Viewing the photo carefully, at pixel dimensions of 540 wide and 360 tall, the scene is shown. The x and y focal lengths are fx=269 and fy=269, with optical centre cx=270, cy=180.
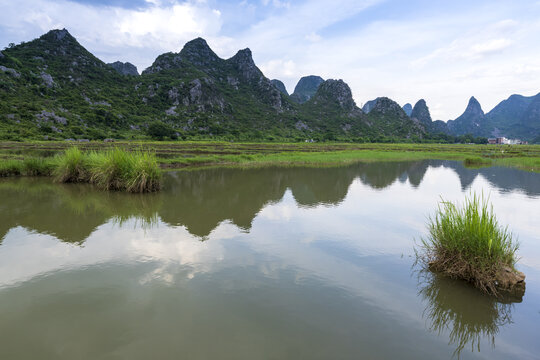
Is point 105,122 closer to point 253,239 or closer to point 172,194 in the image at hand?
point 172,194

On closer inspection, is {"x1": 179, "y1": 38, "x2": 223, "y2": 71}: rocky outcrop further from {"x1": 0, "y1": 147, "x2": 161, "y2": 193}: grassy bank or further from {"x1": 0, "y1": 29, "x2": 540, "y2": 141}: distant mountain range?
{"x1": 0, "y1": 147, "x2": 161, "y2": 193}: grassy bank

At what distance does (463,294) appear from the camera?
480 cm

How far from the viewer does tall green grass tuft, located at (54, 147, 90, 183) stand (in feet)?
49.2

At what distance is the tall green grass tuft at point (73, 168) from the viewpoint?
14984mm

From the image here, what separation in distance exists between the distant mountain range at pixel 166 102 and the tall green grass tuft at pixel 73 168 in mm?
42257

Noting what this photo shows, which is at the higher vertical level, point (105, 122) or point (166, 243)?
point (105, 122)

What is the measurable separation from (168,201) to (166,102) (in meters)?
105

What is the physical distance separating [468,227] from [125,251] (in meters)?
7.45

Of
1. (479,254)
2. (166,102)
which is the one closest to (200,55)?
(166,102)

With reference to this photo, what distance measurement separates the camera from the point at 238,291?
4715 millimetres

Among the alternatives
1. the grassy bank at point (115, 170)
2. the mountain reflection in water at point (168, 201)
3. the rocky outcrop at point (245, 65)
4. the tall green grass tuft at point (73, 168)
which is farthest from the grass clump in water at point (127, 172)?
the rocky outcrop at point (245, 65)

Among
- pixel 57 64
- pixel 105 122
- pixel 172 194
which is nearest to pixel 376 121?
pixel 105 122

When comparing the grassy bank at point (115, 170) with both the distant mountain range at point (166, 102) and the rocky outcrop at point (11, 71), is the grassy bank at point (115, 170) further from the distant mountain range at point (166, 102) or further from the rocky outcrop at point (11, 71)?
the rocky outcrop at point (11, 71)

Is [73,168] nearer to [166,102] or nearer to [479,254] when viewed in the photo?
[479,254]
